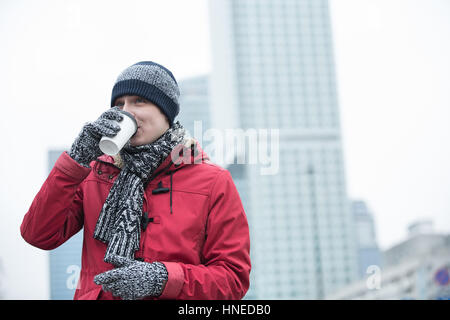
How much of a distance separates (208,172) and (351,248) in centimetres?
8553

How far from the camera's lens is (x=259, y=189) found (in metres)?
81.6

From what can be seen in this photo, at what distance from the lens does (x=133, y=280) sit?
152cm

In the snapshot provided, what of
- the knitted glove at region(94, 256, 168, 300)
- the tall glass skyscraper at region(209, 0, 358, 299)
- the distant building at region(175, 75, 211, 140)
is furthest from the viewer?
the distant building at region(175, 75, 211, 140)

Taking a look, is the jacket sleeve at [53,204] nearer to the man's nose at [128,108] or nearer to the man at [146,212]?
the man at [146,212]

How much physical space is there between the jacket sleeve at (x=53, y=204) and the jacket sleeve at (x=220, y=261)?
1.49 ft

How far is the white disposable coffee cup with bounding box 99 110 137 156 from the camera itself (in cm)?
166

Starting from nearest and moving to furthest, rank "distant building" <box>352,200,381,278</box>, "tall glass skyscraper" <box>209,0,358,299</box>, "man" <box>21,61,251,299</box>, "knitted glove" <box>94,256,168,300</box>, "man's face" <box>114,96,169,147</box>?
"knitted glove" <box>94,256,168,300</box> → "man" <box>21,61,251,299</box> → "man's face" <box>114,96,169,147</box> → "tall glass skyscraper" <box>209,0,358,299</box> → "distant building" <box>352,200,381,278</box>

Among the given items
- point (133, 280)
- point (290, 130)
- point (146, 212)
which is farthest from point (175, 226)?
point (290, 130)

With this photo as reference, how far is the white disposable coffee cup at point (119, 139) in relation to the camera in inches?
65.3

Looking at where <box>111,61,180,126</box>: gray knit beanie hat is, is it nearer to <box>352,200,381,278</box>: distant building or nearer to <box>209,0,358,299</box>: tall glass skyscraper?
<box>209,0,358,299</box>: tall glass skyscraper

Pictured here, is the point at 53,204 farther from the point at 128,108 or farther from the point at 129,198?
the point at 128,108

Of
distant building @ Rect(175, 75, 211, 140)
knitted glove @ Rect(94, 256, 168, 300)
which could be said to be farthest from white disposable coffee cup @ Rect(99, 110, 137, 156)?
distant building @ Rect(175, 75, 211, 140)

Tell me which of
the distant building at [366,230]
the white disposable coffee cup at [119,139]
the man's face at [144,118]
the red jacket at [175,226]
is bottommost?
the red jacket at [175,226]

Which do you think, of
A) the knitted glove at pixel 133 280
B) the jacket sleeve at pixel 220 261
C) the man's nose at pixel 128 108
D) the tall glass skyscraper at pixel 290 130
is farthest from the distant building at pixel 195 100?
the knitted glove at pixel 133 280
